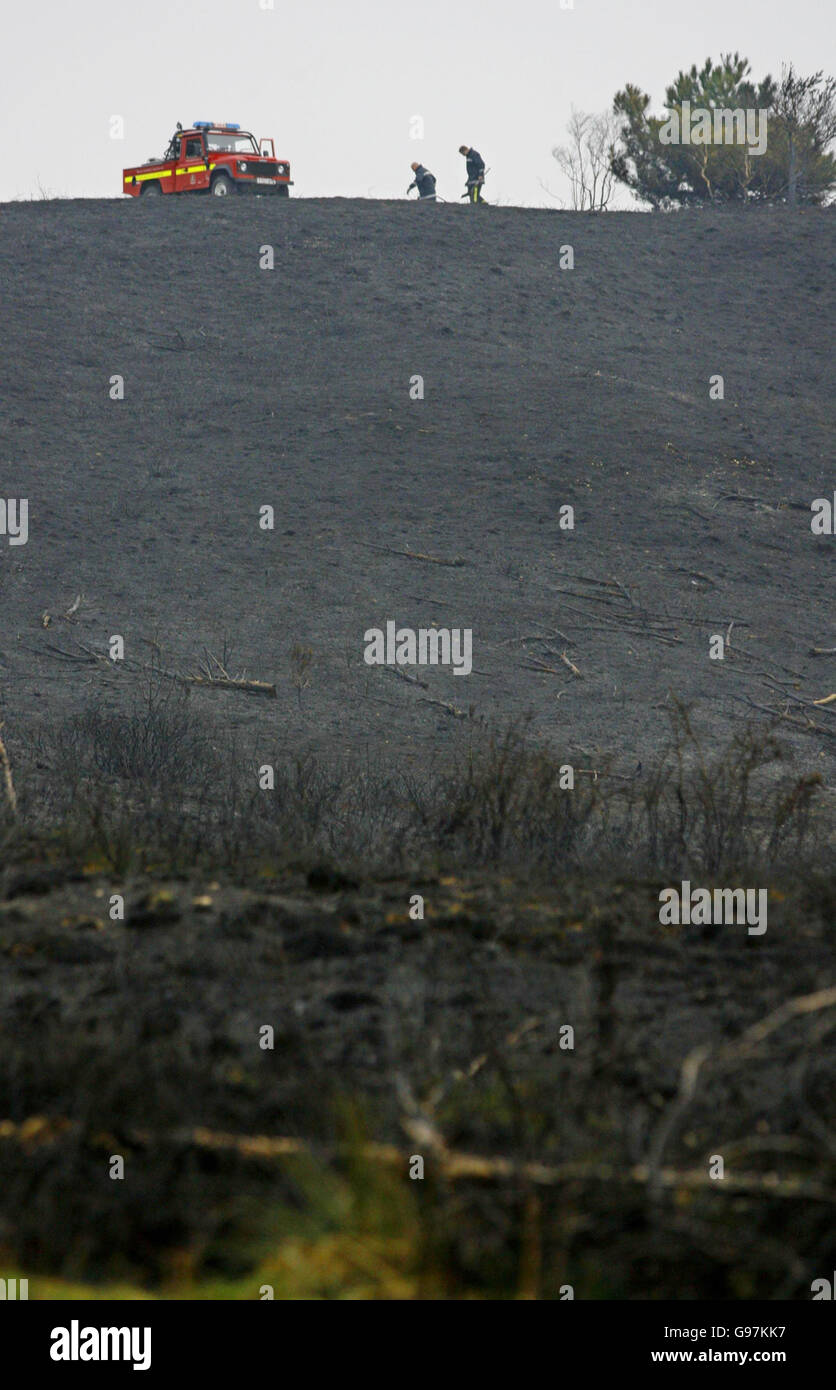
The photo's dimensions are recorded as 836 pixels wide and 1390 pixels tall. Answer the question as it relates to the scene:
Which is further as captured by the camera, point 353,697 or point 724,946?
point 353,697

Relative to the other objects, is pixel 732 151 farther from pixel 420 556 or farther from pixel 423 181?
pixel 420 556

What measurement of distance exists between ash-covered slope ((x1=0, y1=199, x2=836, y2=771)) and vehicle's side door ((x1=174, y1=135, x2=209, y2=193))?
207cm

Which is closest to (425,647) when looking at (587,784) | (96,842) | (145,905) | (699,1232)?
(587,784)

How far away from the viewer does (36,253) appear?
22969 mm

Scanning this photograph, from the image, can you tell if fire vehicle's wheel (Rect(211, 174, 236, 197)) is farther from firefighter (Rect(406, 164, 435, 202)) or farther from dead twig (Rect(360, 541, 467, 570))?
dead twig (Rect(360, 541, 467, 570))

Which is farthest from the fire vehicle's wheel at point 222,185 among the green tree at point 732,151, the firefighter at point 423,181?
the green tree at point 732,151

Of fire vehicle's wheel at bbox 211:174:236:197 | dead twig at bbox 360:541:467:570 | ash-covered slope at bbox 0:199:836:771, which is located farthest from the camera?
fire vehicle's wheel at bbox 211:174:236:197

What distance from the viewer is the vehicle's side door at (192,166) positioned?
26.6 metres

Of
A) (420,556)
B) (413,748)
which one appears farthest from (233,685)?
(420,556)

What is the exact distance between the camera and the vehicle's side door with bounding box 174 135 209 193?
2659 centimetres

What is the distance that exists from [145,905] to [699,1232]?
3.18 m

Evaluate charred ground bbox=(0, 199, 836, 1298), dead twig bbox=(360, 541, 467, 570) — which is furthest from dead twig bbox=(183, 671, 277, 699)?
dead twig bbox=(360, 541, 467, 570)
